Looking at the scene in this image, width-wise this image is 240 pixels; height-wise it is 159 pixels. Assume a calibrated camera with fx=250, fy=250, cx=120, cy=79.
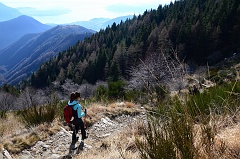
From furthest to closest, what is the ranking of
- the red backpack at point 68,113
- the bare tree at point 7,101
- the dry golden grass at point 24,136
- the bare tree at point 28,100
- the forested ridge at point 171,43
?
the forested ridge at point 171,43 < the bare tree at point 7,101 < the bare tree at point 28,100 < the red backpack at point 68,113 < the dry golden grass at point 24,136

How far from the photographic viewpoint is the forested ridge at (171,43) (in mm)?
41594

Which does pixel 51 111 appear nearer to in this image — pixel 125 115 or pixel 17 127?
pixel 17 127

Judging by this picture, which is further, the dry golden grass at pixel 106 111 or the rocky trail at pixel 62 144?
the dry golden grass at pixel 106 111

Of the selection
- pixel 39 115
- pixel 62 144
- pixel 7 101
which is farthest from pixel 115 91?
pixel 7 101

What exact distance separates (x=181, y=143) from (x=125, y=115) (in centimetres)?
720

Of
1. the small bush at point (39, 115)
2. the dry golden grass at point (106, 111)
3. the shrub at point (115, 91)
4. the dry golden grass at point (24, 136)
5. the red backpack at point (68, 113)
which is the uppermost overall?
the red backpack at point (68, 113)

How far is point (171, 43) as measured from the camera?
1725 inches

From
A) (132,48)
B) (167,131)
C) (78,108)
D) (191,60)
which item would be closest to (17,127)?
(78,108)


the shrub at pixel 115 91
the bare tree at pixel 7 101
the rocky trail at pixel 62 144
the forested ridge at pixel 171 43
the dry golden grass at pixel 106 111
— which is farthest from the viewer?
the forested ridge at pixel 171 43

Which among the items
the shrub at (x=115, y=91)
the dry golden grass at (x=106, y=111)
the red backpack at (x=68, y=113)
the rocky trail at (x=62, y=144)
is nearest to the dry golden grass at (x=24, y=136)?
the rocky trail at (x=62, y=144)

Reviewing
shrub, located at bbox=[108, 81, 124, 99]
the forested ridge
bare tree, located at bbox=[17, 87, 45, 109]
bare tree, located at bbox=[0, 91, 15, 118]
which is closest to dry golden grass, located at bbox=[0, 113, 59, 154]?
bare tree, located at bbox=[17, 87, 45, 109]

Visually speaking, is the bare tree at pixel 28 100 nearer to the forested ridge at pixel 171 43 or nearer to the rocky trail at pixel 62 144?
the rocky trail at pixel 62 144

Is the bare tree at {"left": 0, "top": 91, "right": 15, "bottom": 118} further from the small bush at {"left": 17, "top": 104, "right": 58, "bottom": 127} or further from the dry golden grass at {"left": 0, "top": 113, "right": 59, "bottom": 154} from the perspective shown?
the dry golden grass at {"left": 0, "top": 113, "right": 59, "bottom": 154}

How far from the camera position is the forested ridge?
4159 centimetres
